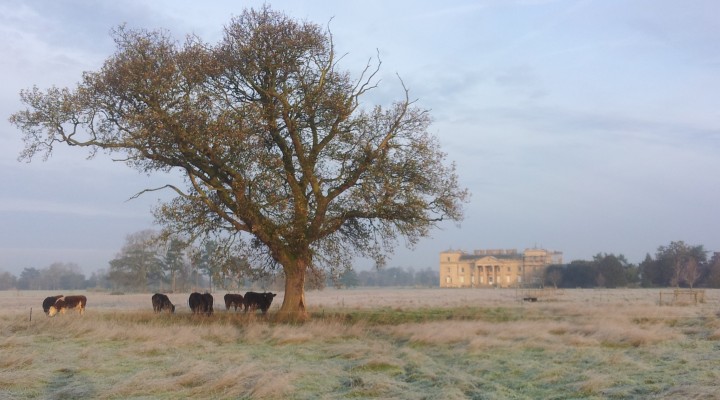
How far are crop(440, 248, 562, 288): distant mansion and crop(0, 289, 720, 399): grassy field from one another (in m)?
127

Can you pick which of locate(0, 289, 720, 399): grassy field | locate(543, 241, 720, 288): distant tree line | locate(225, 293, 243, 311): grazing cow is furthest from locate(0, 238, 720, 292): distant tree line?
locate(0, 289, 720, 399): grassy field

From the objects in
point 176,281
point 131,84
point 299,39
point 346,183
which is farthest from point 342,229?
point 176,281

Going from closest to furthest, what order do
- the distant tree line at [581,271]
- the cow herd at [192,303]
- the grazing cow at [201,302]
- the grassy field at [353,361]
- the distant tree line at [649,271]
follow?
the grassy field at [353,361] < the grazing cow at [201,302] < the cow herd at [192,303] < the distant tree line at [581,271] < the distant tree line at [649,271]

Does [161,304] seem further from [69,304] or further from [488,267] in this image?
[488,267]

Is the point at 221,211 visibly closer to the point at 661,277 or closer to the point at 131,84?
the point at 131,84

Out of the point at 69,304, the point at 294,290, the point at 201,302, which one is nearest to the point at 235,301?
the point at 201,302

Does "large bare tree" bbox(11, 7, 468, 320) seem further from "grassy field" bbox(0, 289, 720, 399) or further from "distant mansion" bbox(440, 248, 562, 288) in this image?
"distant mansion" bbox(440, 248, 562, 288)

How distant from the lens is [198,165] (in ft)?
85.4

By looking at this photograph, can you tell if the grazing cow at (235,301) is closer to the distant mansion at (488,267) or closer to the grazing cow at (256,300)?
the grazing cow at (256,300)

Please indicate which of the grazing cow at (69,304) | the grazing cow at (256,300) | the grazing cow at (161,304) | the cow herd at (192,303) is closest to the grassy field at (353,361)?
the cow herd at (192,303)

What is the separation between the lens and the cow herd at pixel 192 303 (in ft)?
106

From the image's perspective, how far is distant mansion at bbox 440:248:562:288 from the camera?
15188 cm

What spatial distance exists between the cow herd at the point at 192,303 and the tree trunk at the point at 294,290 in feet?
14.4

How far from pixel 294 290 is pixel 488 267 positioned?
437 ft
